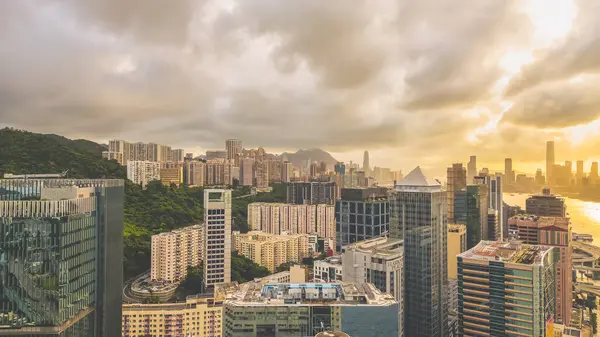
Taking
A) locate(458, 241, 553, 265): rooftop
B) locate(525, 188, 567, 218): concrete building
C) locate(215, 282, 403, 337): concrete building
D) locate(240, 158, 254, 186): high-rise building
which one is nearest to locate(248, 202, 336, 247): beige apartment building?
locate(240, 158, 254, 186): high-rise building

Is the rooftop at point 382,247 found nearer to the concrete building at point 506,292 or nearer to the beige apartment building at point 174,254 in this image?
the concrete building at point 506,292

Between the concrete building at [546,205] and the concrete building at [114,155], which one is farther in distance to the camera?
the concrete building at [114,155]

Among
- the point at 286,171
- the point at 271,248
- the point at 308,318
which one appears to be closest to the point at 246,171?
the point at 286,171

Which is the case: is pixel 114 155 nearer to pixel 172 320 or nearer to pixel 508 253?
pixel 172 320

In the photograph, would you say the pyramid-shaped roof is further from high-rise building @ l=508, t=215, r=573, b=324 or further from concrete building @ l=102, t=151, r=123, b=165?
concrete building @ l=102, t=151, r=123, b=165

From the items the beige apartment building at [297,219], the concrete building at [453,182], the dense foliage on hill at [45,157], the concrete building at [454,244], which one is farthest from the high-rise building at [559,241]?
the dense foliage on hill at [45,157]

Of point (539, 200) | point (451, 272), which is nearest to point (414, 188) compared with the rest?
point (451, 272)
